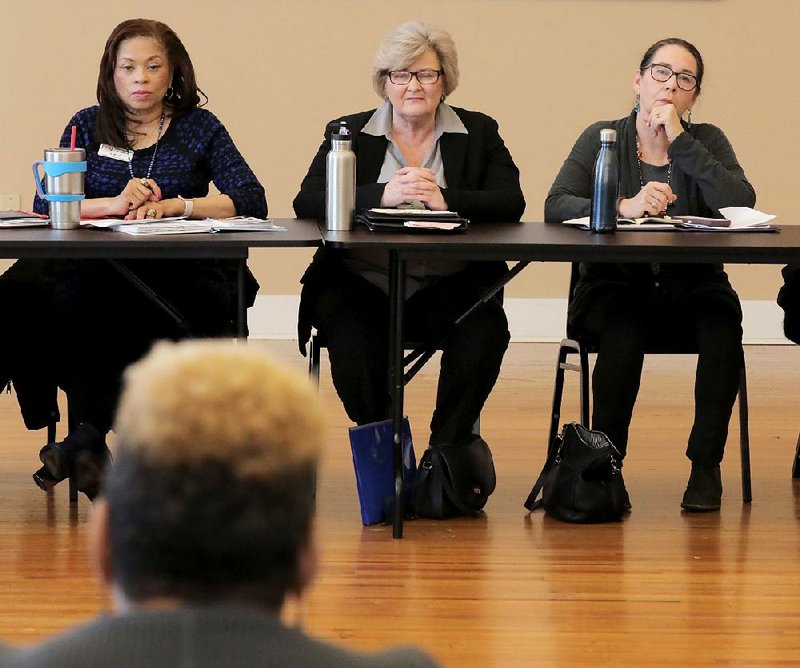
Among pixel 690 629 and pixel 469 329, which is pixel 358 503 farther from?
pixel 690 629

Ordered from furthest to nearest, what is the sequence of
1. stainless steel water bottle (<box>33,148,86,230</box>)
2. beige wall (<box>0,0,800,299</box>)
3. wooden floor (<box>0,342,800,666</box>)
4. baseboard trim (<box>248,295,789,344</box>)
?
baseboard trim (<box>248,295,789,344</box>), beige wall (<box>0,0,800,299</box>), stainless steel water bottle (<box>33,148,86,230</box>), wooden floor (<box>0,342,800,666</box>)

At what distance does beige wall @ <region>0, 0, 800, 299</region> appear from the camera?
519 cm

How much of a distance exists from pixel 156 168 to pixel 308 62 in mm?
2241

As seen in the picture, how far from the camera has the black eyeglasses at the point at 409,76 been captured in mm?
3078

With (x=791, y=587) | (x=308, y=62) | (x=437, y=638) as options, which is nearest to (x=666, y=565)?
(x=791, y=587)

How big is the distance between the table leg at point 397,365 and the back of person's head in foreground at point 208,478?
76.3 inches

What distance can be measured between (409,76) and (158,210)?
2.19 ft

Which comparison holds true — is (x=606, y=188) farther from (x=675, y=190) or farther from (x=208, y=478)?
(x=208, y=478)

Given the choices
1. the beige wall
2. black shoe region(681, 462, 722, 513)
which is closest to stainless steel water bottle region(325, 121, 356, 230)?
black shoe region(681, 462, 722, 513)

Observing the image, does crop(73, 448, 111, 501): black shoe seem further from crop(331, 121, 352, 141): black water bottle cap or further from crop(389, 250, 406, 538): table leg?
crop(331, 121, 352, 141): black water bottle cap

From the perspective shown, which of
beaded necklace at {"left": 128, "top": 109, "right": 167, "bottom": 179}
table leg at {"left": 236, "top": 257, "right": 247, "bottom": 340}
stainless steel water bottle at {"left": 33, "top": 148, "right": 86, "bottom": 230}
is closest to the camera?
table leg at {"left": 236, "top": 257, "right": 247, "bottom": 340}

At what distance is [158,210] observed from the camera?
2.94m

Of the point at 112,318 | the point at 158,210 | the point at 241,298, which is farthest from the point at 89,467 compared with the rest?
the point at 158,210

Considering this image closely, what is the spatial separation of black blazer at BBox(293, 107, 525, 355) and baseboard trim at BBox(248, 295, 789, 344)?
217 centimetres
